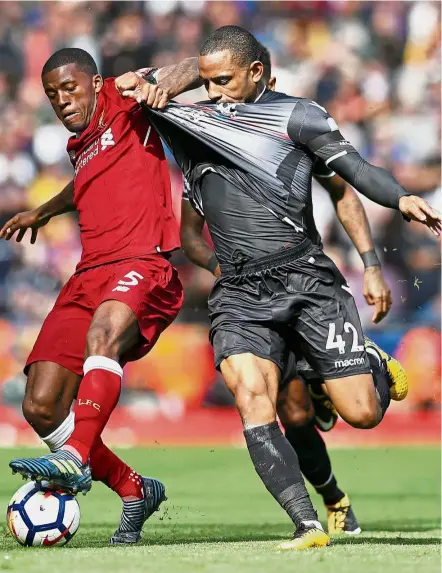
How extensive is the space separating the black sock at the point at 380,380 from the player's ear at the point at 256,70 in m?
1.63

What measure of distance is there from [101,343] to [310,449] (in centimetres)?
191

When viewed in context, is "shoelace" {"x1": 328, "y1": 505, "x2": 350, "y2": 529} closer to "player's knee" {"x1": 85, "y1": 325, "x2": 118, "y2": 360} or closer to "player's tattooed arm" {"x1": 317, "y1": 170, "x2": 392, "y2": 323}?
"player's tattooed arm" {"x1": 317, "y1": 170, "x2": 392, "y2": 323}

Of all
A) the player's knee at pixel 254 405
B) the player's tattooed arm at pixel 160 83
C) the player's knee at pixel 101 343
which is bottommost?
the player's knee at pixel 254 405

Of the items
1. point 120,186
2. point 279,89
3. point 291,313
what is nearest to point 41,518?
point 291,313

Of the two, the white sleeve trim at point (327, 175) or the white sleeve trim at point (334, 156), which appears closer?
the white sleeve trim at point (334, 156)

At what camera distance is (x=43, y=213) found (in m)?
6.76

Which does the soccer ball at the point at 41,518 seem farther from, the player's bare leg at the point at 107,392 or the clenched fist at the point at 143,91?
the clenched fist at the point at 143,91

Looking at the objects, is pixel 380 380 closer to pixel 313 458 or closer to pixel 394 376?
pixel 394 376

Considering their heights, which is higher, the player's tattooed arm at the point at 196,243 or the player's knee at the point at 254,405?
the player's tattooed arm at the point at 196,243

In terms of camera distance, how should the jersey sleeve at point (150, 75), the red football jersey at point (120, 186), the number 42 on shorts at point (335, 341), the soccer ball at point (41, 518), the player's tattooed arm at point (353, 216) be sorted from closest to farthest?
the soccer ball at point (41, 518), the number 42 on shorts at point (335, 341), the player's tattooed arm at point (353, 216), the red football jersey at point (120, 186), the jersey sleeve at point (150, 75)

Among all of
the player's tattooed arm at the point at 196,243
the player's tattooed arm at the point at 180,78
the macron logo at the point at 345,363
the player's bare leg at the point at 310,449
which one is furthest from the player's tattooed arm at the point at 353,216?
the player's bare leg at the point at 310,449

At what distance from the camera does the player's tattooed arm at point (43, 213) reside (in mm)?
6652

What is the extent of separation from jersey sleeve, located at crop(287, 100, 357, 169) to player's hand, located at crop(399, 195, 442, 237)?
0.51m

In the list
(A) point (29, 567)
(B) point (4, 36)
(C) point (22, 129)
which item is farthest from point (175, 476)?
(B) point (4, 36)
